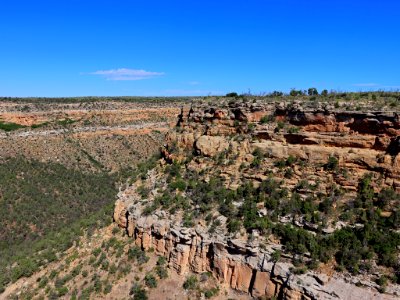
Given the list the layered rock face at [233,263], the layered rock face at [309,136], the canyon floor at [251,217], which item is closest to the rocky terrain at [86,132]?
the canyon floor at [251,217]

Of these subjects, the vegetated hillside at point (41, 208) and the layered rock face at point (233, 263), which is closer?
the layered rock face at point (233, 263)

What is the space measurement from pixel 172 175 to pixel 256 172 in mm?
6656

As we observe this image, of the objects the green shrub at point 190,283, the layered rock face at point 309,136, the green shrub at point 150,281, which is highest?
the layered rock face at point 309,136

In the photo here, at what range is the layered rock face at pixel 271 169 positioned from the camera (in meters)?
17.4

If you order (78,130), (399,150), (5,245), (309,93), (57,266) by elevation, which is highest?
(309,93)

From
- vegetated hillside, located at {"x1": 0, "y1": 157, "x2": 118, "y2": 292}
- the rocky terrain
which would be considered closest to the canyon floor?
vegetated hillside, located at {"x1": 0, "y1": 157, "x2": 118, "y2": 292}

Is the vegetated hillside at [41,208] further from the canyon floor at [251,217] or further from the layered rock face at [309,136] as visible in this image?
the layered rock face at [309,136]

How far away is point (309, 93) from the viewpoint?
25.1 metres

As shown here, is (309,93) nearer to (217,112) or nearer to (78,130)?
(217,112)

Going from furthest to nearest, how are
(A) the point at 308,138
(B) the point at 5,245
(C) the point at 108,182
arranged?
(C) the point at 108,182 < (B) the point at 5,245 < (A) the point at 308,138

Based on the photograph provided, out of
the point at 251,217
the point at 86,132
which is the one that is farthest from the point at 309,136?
the point at 86,132

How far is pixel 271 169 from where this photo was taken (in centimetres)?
2161

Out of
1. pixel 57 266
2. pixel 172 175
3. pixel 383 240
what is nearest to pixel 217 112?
pixel 172 175

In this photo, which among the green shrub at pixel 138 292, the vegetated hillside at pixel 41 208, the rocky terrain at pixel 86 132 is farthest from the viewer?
the rocky terrain at pixel 86 132
